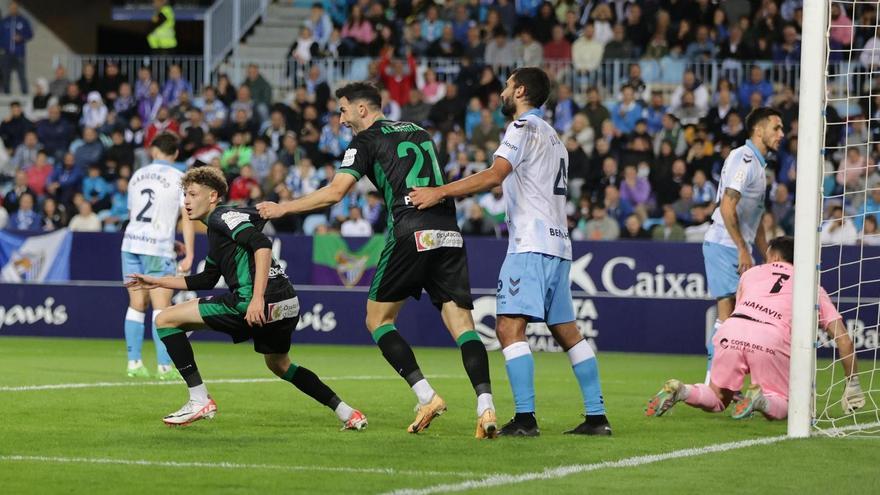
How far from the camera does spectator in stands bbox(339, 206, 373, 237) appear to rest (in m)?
22.1

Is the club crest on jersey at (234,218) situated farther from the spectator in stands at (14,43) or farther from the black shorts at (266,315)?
the spectator in stands at (14,43)

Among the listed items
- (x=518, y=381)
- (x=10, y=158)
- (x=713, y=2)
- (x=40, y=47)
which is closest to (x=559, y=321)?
(x=518, y=381)

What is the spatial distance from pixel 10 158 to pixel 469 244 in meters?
11.4

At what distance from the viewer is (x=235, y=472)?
295 inches

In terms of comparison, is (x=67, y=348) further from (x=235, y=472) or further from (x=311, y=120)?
(x=235, y=472)

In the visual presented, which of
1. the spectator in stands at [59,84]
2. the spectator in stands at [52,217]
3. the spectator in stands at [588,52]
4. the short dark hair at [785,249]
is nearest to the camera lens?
the short dark hair at [785,249]

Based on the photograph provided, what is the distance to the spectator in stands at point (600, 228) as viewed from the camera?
21.0m

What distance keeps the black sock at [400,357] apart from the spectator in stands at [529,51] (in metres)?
16.9

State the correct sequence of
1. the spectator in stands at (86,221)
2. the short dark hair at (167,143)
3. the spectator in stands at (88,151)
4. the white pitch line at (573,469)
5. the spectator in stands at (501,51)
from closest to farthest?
the white pitch line at (573,469) < the short dark hair at (167,143) < the spectator in stands at (86,221) < the spectator in stands at (88,151) < the spectator in stands at (501,51)

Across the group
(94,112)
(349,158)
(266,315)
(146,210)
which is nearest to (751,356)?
Result: (349,158)

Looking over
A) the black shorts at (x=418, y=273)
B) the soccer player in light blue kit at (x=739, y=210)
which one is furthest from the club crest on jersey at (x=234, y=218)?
the soccer player in light blue kit at (x=739, y=210)

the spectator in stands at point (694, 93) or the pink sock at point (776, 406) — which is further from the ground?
the spectator in stands at point (694, 93)

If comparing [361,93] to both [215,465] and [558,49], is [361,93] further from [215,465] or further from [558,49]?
[558,49]

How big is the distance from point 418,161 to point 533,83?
35.0 inches
